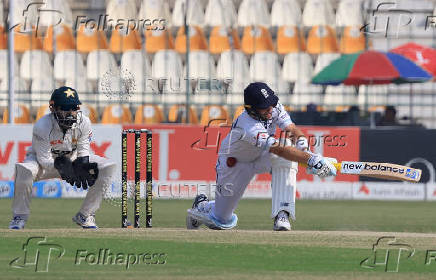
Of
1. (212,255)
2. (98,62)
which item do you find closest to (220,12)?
(98,62)

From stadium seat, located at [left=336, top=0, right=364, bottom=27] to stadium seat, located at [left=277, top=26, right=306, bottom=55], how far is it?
98 cm

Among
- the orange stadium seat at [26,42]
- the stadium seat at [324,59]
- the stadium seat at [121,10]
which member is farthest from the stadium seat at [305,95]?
the orange stadium seat at [26,42]

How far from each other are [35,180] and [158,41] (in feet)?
41.5

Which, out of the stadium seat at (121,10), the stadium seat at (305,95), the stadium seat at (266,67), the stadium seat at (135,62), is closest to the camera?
the stadium seat at (135,62)

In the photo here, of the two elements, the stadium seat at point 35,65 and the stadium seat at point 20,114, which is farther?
the stadium seat at point 35,65

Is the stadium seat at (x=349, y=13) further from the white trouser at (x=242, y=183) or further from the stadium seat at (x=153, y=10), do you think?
the white trouser at (x=242, y=183)

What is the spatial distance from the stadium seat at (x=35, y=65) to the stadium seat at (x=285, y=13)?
5089mm

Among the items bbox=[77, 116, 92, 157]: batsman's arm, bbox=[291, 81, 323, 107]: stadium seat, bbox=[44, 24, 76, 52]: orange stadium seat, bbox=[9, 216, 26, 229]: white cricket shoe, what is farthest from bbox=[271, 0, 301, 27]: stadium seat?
bbox=[9, 216, 26, 229]: white cricket shoe

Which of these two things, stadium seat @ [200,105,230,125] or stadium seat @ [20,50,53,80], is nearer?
stadium seat @ [200,105,230,125]

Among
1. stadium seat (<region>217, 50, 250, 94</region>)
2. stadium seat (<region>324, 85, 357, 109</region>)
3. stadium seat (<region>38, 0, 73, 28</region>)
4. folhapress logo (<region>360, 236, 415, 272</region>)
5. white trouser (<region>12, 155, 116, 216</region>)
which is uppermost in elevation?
stadium seat (<region>38, 0, 73, 28</region>)

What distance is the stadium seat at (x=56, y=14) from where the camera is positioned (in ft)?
76.6

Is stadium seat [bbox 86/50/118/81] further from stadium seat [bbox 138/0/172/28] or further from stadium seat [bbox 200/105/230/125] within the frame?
stadium seat [bbox 200/105/230/125]

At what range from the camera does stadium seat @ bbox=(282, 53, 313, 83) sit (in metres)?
23.1

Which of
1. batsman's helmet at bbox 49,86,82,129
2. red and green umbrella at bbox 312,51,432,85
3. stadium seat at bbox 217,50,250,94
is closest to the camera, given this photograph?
batsman's helmet at bbox 49,86,82,129
